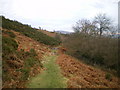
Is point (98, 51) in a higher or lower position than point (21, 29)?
lower

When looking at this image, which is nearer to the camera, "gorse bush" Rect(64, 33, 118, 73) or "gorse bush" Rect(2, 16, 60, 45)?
"gorse bush" Rect(64, 33, 118, 73)

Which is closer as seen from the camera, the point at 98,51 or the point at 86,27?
the point at 98,51

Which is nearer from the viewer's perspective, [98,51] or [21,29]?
[98,51]

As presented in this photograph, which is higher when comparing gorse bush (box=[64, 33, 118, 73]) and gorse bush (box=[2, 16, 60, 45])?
gorse bush (box=[2, 16, 60, 45])

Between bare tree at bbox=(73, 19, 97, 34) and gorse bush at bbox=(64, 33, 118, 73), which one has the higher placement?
bare tree at bbox=(73, 19, 97, 34)

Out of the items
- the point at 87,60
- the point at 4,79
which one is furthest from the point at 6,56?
the point at 87,60

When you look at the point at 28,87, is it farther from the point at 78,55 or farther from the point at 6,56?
the point at 78,55

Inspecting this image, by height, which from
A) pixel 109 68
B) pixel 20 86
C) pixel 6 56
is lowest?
A: pixel 109 68

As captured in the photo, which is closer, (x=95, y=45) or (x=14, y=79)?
(x=14, y=79)

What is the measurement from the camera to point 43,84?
433 centimetres

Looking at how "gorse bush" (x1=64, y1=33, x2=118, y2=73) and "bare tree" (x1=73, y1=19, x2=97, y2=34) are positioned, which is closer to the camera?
"gorse bush" (x1=64, y1=33, x2=118, y2=73)

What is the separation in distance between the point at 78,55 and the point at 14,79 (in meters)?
9.21

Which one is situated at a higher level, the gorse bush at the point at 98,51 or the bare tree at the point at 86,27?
the bare tree at the point at 86,27

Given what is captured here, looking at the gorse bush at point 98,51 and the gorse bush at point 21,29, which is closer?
the gorse bush at point 98,51
